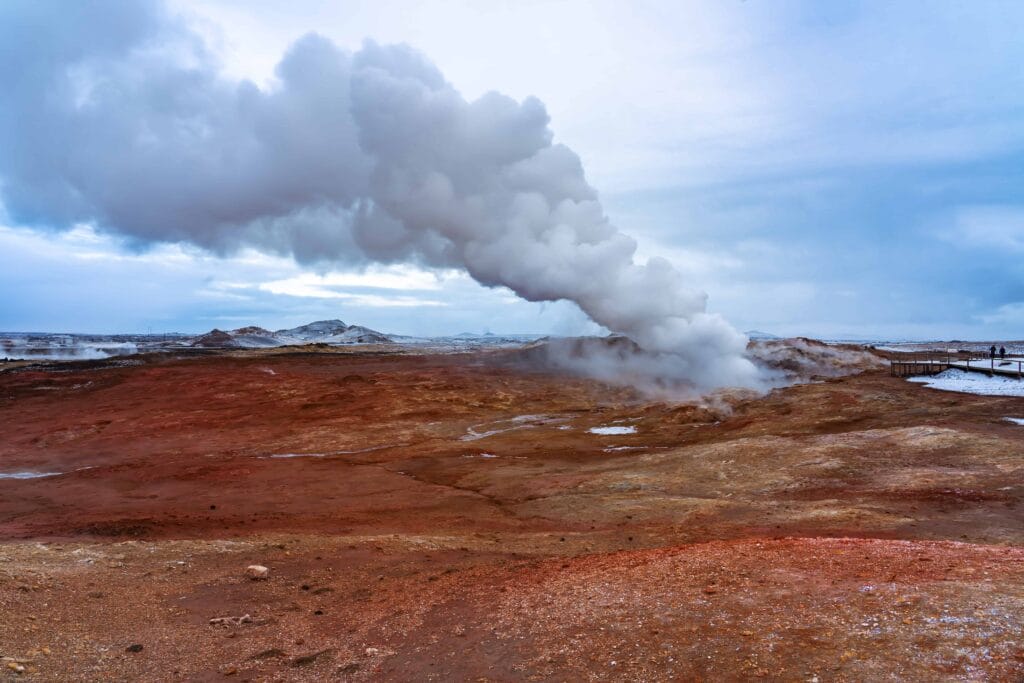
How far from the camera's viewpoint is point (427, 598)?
11.0 meters

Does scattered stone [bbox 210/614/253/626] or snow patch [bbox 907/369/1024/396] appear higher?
snow patch [bbox 907/369/1024/396]

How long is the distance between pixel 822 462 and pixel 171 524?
18821mm

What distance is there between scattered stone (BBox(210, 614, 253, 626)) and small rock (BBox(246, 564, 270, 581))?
2005 millimetres

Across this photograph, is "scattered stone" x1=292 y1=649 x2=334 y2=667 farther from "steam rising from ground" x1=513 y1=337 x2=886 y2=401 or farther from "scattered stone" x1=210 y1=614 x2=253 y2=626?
"steam rising from ground" x1=513 y1=337 x2=886 y2=401

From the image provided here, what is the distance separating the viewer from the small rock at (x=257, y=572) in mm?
12367

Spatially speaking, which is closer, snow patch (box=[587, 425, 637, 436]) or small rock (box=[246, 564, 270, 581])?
small rock (box=[246, 564, 270, 581])

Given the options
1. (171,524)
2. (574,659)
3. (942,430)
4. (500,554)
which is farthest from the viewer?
(942,430)

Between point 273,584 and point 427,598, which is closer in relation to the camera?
point 427,598

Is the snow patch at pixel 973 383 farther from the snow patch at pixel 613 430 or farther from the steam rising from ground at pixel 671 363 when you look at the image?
the snow patch at pixel 613 430

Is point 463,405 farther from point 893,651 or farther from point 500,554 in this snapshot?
point 893,651

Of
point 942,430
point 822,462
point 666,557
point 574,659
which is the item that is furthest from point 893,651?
point 942,430

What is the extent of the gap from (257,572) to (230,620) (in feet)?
7.56

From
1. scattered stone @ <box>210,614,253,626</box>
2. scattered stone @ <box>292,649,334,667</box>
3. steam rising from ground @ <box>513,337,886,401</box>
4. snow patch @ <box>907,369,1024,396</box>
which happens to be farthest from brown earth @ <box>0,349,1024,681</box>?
steam rising from ground @ <box>513,337,886,401</box>

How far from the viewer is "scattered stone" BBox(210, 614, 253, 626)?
1006 cm
